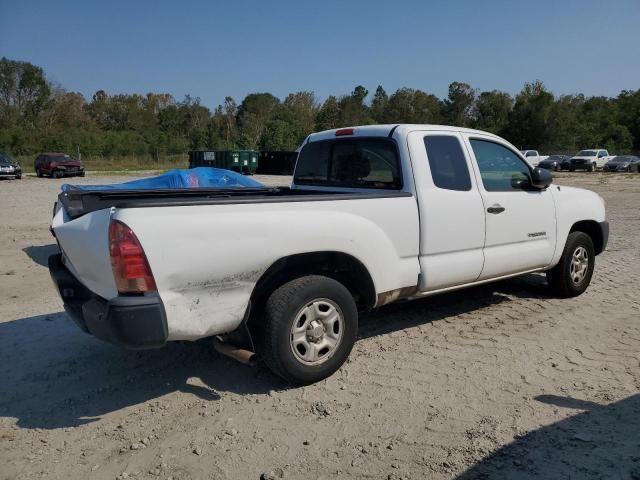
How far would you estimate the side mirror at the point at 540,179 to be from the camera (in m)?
5.43

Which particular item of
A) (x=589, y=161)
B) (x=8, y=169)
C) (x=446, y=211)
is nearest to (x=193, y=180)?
(x=446, y=211)

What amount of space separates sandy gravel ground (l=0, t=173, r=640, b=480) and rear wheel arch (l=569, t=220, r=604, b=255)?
3.57 feet

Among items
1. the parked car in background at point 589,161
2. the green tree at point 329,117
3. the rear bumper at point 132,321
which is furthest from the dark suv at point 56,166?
the green tree at point 329,117

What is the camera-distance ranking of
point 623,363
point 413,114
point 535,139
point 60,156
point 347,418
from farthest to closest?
point 413,114, point 535,139, point 60,156, point 623,363, point 347,418

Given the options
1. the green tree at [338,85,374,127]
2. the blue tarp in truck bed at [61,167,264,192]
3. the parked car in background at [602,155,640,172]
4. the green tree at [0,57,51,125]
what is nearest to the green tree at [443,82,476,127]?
the green tree at [338,85,374,127]

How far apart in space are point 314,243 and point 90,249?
1451 mm

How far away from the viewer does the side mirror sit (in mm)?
5426

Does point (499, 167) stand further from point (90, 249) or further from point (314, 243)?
point (90, 249)

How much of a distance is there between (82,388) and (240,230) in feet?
5.93

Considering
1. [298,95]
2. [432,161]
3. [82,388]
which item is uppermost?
[298,95]

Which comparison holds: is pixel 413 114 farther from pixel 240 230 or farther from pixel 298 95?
pixel 240 230

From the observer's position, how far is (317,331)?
390 centimetres

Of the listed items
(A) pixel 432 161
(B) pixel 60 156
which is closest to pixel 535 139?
(B) pixel 60 156

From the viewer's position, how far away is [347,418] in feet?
11.5
